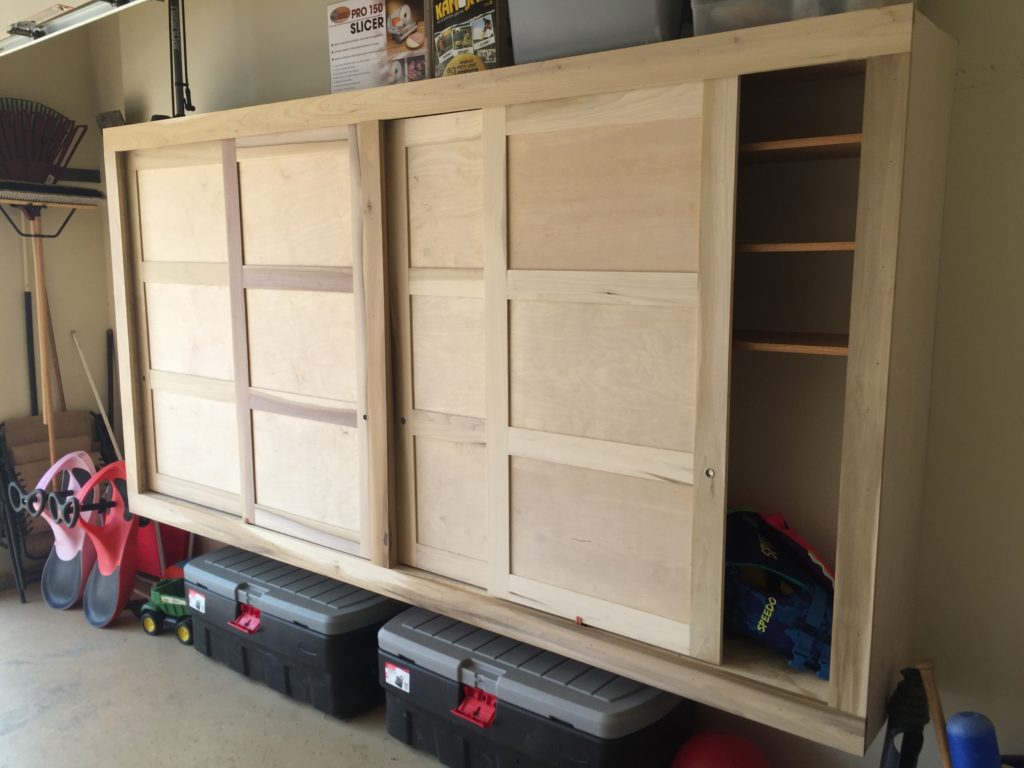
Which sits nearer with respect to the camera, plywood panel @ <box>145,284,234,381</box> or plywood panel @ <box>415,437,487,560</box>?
plywood panel @ <box>415,437,487,560</box>

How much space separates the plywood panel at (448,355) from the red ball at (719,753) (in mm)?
985

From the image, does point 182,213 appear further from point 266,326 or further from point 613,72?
point 613,72

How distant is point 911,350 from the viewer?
1.71 m

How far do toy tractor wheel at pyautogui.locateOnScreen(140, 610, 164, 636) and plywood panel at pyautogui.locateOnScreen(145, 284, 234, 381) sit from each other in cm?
97

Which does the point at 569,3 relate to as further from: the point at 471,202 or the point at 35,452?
the point at 35,452

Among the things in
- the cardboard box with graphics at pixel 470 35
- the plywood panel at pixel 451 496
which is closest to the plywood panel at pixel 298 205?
the cardboard box with graphics at pixel 470 35

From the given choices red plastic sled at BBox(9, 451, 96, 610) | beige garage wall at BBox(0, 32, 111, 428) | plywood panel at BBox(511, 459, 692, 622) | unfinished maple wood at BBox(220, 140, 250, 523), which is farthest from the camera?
beige garage wall at BBox(0, 32, 111, 428)

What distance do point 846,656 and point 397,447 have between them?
1.27 meters

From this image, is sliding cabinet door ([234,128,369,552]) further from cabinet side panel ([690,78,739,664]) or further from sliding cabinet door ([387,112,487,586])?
cabinet side panel ([690,78,739,664])

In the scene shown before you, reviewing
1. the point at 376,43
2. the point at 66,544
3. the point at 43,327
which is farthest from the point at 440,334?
the point at 43,327

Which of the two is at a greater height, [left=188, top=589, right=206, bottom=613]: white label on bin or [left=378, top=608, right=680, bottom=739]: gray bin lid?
[left=378, top=608, right=680, bottom=739]: gray bin lid

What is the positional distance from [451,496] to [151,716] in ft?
4.31

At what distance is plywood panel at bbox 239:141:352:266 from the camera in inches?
92.7

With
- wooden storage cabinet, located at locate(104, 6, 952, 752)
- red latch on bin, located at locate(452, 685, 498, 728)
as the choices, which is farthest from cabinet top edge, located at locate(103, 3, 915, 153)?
red latch on bin, located at locate(452, 685, 498, 728)
